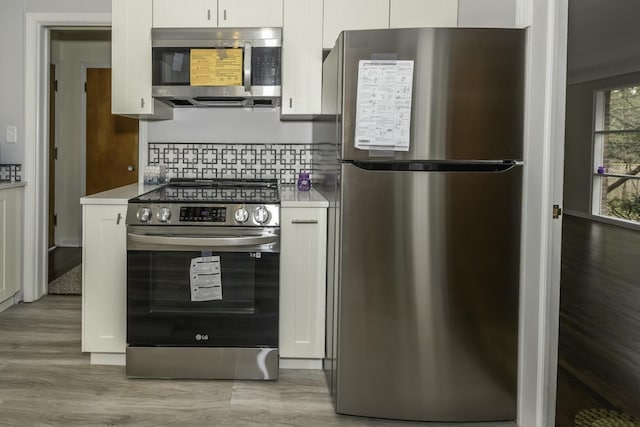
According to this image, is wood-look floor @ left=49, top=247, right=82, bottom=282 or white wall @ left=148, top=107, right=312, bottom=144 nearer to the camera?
white wall @ left=148, top=107, right=312, bottom=144

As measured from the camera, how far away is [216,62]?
10.5 feet

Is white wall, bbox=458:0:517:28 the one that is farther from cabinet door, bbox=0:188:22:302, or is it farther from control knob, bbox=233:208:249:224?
cabinet door, bbox=0:188:22:302

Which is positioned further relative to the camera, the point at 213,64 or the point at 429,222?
the point at 213,64

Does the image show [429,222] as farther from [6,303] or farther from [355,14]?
[6,303]

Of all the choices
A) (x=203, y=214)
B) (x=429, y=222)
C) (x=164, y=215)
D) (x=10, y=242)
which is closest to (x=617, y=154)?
(x=429, y=222)

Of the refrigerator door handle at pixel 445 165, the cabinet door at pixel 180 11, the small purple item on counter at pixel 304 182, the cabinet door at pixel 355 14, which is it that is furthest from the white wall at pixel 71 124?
the refrigerator door handle at pixel 445 165

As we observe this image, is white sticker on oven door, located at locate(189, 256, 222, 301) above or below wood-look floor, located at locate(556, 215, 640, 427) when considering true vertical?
above

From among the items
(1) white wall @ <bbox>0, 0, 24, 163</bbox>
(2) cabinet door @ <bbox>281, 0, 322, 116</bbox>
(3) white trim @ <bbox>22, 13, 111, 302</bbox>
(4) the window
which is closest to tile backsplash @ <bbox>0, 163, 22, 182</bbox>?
(3) white trim @ <bbox>22, 13, 111, 302</bbox>

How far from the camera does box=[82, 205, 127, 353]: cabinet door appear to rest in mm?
2832

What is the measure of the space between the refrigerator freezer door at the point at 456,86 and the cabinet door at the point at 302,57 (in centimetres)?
98

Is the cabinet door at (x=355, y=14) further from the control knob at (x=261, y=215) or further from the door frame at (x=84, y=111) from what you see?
the door frame at (x=84, y=111)

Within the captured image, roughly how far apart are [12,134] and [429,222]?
10.0 feet

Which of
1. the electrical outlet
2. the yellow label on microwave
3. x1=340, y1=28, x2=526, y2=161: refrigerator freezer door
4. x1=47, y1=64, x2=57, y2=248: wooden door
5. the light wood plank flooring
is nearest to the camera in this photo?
x1=340, y1=28, x2=526, y2=161: refrigerator freezer door

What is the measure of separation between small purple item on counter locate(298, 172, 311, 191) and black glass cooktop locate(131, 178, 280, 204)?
14 cm
